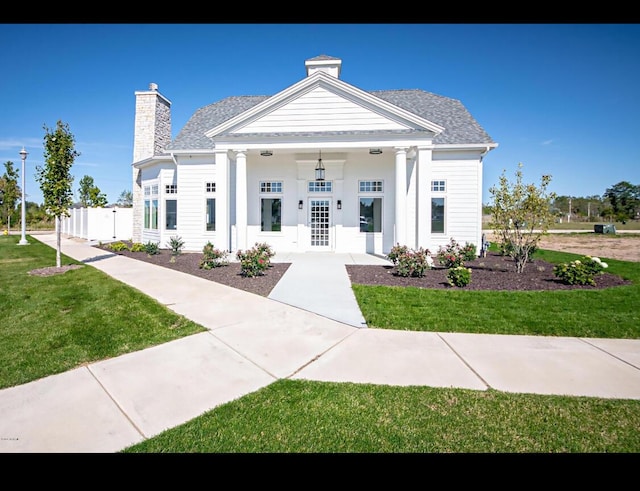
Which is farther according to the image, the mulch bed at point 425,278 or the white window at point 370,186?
the white window at point 370,186

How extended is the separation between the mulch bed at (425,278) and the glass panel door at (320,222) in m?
3.55

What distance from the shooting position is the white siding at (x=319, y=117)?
39.6 ft

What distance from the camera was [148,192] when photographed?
1683 cm

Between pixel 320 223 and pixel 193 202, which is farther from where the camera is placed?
pixel 193 202

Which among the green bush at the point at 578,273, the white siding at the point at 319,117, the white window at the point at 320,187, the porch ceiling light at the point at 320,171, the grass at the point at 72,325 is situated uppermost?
the white siding at the point at 319,117

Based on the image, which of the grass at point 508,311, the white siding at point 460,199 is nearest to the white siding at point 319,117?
the white siding at point 460,199

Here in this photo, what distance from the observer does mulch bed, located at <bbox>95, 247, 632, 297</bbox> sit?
8312mm

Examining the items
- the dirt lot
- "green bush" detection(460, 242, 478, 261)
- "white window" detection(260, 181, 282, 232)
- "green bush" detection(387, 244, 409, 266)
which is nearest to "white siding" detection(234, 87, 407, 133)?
"white window" detection(260, 181, 282, 232)

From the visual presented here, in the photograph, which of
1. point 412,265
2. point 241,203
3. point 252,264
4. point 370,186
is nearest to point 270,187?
point 241,203

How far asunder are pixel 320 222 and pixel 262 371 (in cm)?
1104

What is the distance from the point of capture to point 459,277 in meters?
8.34

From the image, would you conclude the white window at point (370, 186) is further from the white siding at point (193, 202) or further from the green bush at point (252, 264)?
the green bush at point (252, 264)

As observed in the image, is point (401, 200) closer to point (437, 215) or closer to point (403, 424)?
point (437, 215)
